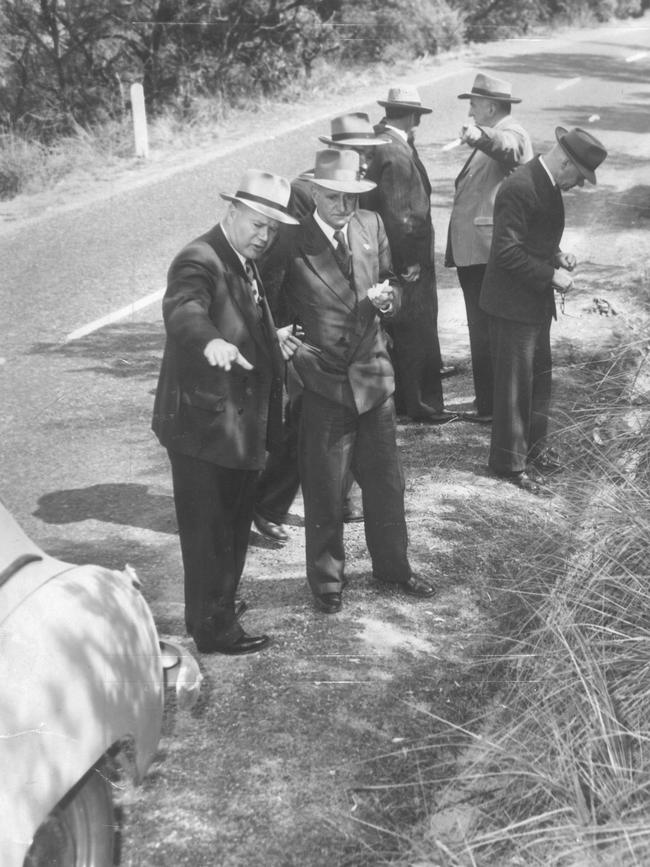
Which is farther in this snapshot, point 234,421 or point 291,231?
point 291,231

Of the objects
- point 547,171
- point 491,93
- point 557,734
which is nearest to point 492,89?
point 491,93

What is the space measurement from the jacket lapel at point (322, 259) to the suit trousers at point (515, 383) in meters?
1.60

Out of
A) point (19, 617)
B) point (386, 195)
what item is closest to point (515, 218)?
point (386, 195)

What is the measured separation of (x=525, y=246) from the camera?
598cm

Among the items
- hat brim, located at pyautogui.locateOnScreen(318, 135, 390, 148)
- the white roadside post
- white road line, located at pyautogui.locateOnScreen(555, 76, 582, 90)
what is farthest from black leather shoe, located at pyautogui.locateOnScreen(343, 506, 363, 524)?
white road line, located at pyautogui.locateOnScreen(555, 76, 582, 90)

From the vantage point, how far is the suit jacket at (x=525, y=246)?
5832 mm

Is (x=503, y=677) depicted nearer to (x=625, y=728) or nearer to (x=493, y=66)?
(x=625, y=728)

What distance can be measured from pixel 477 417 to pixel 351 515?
1499 mm

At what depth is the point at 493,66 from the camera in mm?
24312

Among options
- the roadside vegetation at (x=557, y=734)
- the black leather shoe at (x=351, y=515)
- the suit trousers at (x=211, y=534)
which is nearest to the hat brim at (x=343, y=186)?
the suit trousers at (x=211, y=534)

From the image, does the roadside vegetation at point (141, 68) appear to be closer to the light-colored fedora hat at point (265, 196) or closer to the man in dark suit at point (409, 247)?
the man in dark suit at point (409, 247)

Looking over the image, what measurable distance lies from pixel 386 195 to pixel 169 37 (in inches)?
529

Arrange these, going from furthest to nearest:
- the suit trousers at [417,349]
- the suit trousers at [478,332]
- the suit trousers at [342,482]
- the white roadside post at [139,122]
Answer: the white roadside post at [139,122], the suit trousers at [478,332], the suit trousers at [417,349], the suit trousers at [342,482]

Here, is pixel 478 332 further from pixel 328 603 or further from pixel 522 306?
pixel 328 603
